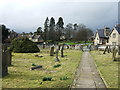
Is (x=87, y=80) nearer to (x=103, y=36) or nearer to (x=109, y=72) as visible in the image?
(x=109, y=72)

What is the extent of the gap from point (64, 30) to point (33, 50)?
224 ft

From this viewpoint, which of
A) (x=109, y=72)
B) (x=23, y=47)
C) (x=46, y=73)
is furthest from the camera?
(x=23, y=47)

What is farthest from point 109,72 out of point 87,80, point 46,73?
point 46,73

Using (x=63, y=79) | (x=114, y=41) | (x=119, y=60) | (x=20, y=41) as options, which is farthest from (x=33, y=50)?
(x=114, y=41)

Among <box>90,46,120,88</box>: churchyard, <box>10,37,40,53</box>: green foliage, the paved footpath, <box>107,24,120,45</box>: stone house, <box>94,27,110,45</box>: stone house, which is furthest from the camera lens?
<box>94,27,110,45</box>: stone house

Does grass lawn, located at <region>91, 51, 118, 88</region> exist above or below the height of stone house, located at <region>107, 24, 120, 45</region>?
below

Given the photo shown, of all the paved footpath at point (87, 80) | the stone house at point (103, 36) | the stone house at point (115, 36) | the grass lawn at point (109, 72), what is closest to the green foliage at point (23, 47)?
the grass lawn at point (109, 72)

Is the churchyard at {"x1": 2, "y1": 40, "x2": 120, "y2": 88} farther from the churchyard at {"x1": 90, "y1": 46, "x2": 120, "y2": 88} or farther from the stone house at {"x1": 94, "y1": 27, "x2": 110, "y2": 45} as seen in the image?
the stone house at {"x1": 94, "y1": 27, "x2": 110, "y2": 45}

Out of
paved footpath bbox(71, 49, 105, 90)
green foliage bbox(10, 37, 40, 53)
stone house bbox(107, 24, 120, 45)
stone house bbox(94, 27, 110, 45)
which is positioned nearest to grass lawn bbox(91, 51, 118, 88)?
paved footpath bbox(71, 49, 105, 90)

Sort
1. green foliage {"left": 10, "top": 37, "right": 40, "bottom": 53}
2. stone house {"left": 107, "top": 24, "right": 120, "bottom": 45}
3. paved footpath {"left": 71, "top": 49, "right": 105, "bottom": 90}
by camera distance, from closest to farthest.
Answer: paved footpath {"left": 71, "top": 49, "right": 105, "bottom": 90} < green foliage {"left": 10, "top": 37, "right": 40, "bottom": 53} < stone house {"left": 107, "top": 24, "right": 120, "bottom": 45}

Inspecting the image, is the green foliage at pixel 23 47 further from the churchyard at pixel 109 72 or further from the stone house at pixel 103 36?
the stone house at pixel 103 36

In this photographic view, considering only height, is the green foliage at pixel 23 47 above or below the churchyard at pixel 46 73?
above

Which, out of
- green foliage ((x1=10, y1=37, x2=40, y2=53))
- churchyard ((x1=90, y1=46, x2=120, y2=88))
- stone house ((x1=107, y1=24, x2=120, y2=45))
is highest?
stone house ((x1=107, y1=24, x2=120, y2=45))

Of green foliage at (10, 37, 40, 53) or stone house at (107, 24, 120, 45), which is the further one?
stone house at (107, 24, 120, 45)
